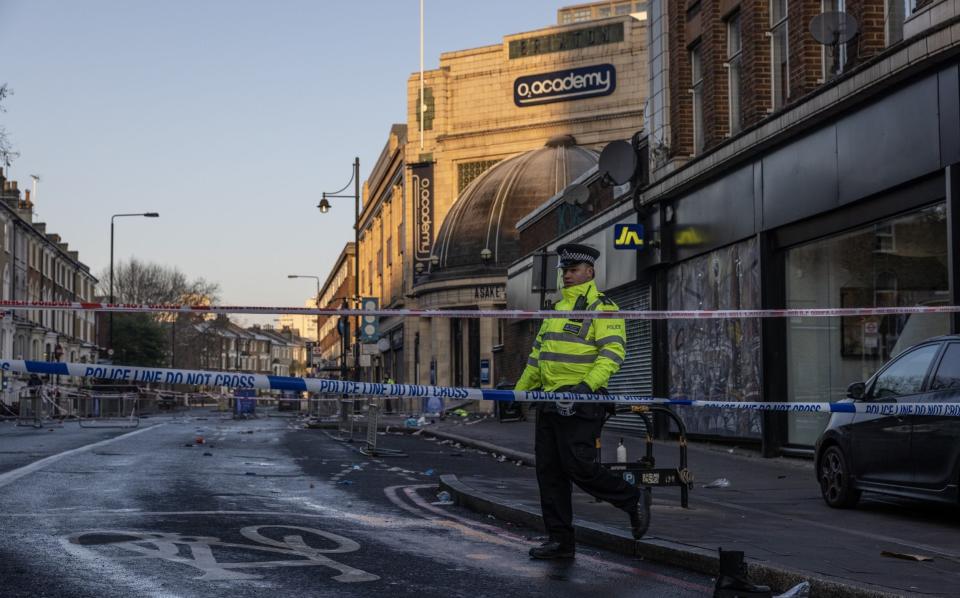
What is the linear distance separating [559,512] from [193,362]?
105m

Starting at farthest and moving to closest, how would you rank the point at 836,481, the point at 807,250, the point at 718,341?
the point at 718,341 < the point at 807,250 < the point at 836,481

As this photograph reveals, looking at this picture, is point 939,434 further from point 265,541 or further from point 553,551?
point 265,541

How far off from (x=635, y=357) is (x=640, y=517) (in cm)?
1633

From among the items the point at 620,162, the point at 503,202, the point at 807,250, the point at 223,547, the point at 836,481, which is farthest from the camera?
the point at 503,202

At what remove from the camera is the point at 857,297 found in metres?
15.3

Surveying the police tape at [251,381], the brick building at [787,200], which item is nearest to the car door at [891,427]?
the brick building at [787,200]

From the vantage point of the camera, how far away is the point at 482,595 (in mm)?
6246

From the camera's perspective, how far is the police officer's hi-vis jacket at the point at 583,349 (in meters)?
7.85

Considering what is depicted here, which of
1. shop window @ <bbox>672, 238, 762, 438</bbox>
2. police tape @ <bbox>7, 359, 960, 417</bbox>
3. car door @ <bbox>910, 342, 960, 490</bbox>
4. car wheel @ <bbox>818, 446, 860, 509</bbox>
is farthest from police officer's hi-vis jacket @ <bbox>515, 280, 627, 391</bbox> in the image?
shop window @ <bbox>672, 238, 762, 438</bbox>

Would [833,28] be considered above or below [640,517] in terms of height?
above

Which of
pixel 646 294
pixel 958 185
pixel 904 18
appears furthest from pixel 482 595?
pixel 646 294

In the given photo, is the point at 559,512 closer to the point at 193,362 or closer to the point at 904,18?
the point at 904,18

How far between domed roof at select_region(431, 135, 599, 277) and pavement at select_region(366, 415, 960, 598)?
37741 millimetres

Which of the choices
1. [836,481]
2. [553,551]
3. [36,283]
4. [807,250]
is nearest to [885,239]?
[807,250]
